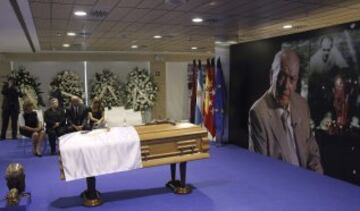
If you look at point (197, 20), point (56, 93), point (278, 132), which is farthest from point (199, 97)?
point (56, 93)

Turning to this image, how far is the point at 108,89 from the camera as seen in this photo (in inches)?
406

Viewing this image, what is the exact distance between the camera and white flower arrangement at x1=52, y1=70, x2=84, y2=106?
9.73m

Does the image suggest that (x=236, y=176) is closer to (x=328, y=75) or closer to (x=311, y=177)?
(x=311, y=177)

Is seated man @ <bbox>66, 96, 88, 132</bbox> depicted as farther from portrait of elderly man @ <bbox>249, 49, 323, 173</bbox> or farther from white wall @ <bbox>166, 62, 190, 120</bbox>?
white wall @ <bbox>166, 62, 190, 120</bbox>

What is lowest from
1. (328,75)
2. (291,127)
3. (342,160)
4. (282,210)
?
(282,210)

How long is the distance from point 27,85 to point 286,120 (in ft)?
22.4

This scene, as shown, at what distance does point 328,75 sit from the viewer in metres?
4.93

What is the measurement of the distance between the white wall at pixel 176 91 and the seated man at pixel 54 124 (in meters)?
5.24

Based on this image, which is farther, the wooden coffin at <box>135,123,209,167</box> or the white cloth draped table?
the wooden coffin at <box>135,123,209,167</box>

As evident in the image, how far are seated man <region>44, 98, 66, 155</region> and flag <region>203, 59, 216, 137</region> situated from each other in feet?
10.1

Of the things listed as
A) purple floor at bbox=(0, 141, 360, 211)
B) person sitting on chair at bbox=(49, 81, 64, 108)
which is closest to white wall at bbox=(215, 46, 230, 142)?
purple floor at bbox=(0, 141, 360, 211)

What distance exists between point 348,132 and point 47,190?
4.26 metres

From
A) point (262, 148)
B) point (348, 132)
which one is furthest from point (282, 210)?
point (262, 148)

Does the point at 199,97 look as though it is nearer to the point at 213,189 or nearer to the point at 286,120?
the point at 286,120
